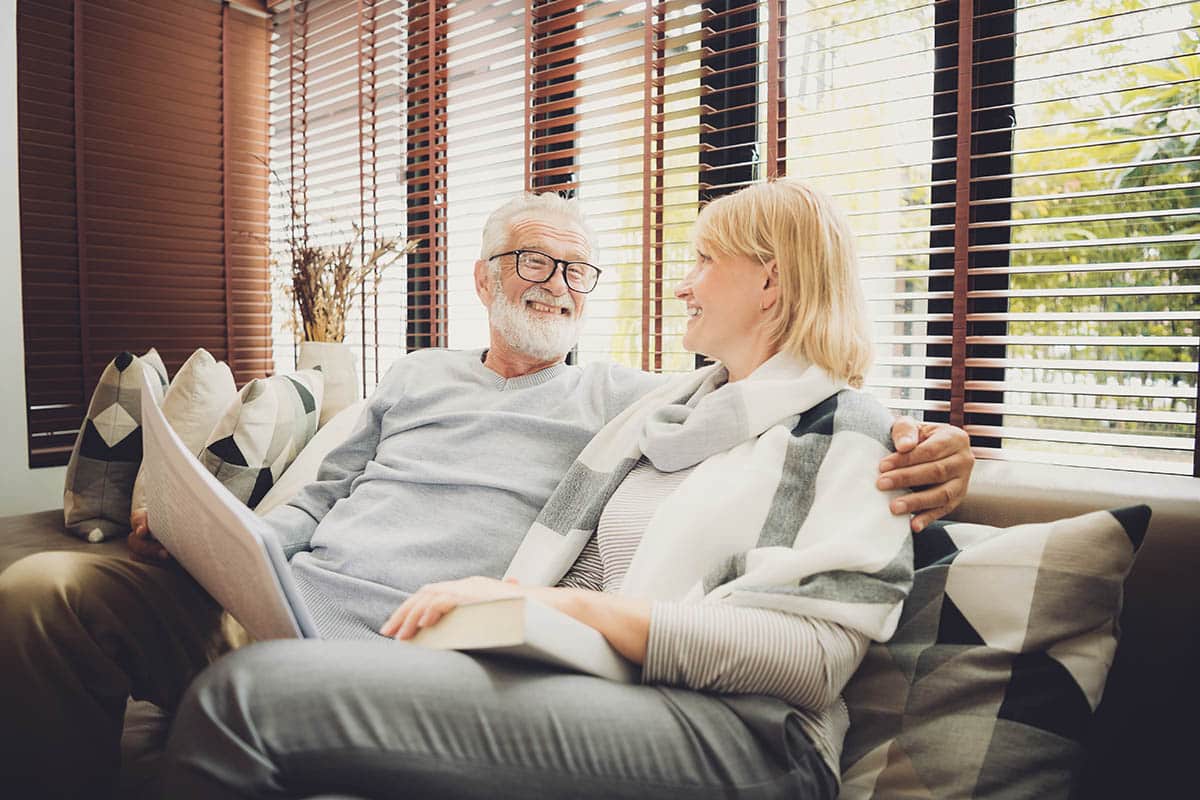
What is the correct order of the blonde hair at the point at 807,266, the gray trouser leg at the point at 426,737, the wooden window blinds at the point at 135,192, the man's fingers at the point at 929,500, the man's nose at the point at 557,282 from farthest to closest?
the wooden window blinds at the point at 135,192 < the man's nose at the point at 557,282 < the blonde hair at the point at 807,266 < the man's fingers at the point at 929,500 < the gray trouser leg at the point at 426,737

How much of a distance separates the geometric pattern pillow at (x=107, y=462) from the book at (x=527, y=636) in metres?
1.17

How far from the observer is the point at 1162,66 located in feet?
5.05

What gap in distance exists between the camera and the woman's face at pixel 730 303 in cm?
130

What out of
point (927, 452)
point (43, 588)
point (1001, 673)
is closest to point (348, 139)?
point (43, 588)

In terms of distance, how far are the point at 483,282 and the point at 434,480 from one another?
1.92 feet

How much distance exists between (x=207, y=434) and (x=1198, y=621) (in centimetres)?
188

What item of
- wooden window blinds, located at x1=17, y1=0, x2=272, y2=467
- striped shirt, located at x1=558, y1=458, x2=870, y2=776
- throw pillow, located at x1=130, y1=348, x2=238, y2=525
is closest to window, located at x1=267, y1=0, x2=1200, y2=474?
striped shirt, located at x1=558, y1=458, x2=870, y2=776

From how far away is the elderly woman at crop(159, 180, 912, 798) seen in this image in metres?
0.79

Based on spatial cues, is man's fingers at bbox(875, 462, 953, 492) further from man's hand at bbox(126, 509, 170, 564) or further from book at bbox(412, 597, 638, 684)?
man's hand at bbox(126, 509, 170, 564)

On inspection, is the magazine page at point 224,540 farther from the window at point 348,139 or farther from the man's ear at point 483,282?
the window at point 348,139

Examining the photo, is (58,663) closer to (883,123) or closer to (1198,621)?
(1198,621)

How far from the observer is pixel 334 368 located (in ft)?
7.94

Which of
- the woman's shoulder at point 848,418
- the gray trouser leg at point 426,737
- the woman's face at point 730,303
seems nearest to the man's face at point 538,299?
the woman's face at point 730,303

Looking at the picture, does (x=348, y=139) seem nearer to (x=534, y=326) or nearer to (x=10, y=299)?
(x=10, y=299)
